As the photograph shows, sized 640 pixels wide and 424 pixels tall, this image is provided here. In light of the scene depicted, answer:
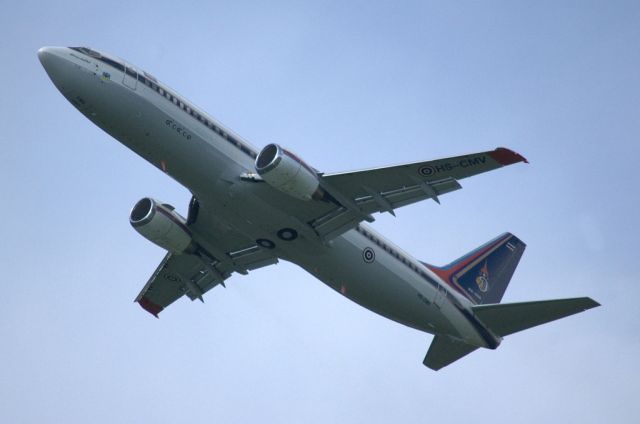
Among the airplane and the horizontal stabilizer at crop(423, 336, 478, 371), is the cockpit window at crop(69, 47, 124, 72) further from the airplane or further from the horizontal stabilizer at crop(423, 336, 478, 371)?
the horizontal stabilizer at crop(423, 336, 478, 371)

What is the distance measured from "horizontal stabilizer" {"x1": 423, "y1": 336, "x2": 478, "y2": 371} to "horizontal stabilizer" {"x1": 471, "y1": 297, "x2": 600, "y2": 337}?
1.88m

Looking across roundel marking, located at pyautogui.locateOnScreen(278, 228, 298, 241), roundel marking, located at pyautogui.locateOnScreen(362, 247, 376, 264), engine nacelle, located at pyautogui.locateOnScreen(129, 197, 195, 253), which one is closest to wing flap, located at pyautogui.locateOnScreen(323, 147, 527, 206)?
roundel marking, located at pyautogui.locateOnScreen(278, 228, 298, 241)

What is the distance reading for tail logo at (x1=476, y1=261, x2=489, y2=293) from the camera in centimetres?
4516

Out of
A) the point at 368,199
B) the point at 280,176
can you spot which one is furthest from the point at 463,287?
the point at 280,176

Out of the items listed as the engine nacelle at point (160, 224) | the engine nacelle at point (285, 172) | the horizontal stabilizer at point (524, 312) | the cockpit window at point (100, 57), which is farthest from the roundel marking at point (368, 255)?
the cockpit window at point (100, 57)

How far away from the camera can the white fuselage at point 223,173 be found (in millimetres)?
34809

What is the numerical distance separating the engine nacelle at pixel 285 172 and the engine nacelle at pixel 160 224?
27.1 feet

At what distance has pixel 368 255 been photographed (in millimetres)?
39219

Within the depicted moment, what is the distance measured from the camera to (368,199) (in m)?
36.6

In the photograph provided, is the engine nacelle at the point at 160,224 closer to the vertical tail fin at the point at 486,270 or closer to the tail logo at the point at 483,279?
the vertical tail fin at the point at 486,270

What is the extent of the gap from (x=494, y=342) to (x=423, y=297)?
4853mm

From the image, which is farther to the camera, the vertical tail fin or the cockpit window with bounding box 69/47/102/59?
the vertical tail fin

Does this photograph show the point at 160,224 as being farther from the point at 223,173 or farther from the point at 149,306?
the point at 149,306

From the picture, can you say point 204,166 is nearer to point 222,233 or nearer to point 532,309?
point 222,233
